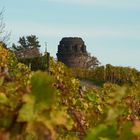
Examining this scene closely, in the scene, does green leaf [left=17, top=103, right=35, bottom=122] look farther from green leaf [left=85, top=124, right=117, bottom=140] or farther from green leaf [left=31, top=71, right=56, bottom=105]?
green leaf [left=85, top=124, right=117, bottom=140]

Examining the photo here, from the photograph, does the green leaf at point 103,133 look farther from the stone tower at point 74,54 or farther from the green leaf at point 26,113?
the stone tower at point 74,54

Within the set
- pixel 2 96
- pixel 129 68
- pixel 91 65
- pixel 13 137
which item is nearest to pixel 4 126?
pixel 13 137

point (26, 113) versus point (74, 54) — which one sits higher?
point (74, 54)

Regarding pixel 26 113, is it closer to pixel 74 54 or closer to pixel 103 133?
pixel 103 133

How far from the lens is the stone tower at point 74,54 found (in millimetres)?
67938

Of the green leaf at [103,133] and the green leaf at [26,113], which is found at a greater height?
the green leaf at [26,113]

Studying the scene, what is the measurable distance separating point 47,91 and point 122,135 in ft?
0.66

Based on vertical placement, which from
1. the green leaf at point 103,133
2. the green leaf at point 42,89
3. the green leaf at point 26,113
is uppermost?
the green leaf at point 42,89

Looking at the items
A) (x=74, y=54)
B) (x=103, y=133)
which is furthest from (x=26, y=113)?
(x=74, y=54)

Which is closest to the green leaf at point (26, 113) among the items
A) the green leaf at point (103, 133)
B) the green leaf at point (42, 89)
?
the green leaf at point (42, 89)

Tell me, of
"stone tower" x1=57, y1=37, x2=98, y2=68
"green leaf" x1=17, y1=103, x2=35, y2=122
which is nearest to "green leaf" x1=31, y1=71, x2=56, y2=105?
"green leaf" x1=17, y1=103, x2=35, y2=122

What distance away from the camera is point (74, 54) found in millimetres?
69250

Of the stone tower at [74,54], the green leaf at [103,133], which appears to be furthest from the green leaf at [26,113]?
the stone tower at [74,54]

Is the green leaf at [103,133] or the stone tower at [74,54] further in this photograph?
the stone tower at [74,54]
